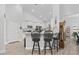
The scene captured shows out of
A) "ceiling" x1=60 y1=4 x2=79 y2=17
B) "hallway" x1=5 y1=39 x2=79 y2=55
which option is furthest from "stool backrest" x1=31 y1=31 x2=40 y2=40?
"ceiling" x1=60 y1=4 x2=79 y2=17

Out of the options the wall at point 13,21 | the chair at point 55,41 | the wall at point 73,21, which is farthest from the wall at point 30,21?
the wall at point 73,21

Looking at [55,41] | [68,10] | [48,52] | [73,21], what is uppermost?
[68,10]

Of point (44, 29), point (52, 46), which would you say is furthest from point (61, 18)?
point (52, 46)

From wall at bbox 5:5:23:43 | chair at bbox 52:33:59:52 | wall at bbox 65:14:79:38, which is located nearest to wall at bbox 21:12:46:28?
wall at bbox 5:5:23:43

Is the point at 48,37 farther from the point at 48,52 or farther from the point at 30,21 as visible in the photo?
the point at 30,21

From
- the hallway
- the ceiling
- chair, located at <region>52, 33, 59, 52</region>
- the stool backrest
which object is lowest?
the hallway

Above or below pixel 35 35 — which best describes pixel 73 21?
above

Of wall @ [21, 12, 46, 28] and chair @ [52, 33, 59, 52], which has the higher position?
wall @ [21, 12, 46, 28]

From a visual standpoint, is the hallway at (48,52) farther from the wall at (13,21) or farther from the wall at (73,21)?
the wall at (73,21)

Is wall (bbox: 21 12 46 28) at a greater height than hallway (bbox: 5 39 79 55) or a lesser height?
greater

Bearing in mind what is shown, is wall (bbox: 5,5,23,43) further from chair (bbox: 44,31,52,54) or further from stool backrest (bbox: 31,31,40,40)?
chair (bbox: 44,31,52,54)

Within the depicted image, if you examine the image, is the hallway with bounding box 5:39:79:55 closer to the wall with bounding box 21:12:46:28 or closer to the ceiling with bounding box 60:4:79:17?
the wall with bounding box 21:12:46:28

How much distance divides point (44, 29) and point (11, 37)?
21.6 inches

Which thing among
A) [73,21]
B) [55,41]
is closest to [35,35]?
[55,41]
